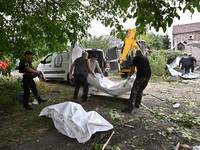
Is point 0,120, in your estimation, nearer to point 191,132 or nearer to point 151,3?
point 151,3

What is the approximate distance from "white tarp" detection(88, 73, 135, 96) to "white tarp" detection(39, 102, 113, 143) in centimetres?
159

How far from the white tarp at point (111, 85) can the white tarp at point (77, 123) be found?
5.23 feet

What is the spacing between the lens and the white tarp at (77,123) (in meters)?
2.52

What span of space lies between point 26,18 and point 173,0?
3206 millimetres

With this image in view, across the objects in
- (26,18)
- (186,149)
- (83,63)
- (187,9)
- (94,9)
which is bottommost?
(186,149)

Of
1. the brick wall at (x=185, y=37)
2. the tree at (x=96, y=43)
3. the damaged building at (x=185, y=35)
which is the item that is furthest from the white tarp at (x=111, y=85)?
the brick wall at (x=185, y=37)

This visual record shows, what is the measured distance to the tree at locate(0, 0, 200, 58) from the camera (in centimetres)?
198

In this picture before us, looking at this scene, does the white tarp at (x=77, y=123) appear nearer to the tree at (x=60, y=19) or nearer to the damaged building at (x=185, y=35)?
the tree at (x=60, y=19)

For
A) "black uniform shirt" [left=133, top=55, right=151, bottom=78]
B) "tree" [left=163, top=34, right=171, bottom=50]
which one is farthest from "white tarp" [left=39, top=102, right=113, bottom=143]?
"tree" [left=163, top=34, right=171, bottom=50]

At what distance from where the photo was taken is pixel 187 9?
5.77 ft

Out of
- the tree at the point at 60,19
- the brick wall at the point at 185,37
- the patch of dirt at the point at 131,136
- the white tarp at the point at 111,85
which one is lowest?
the patch of dirt at the point at 131,136

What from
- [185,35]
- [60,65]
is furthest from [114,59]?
[185,35]

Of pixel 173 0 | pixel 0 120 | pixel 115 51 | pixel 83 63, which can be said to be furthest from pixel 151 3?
pixel 115 51

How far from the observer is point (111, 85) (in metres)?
4.96
